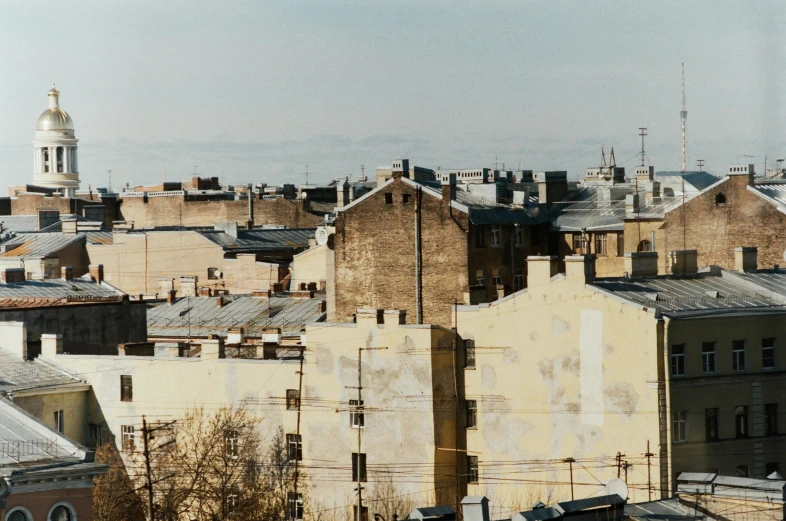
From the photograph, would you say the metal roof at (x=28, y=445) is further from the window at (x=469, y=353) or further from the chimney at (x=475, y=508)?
the window at (x=469, y=353)

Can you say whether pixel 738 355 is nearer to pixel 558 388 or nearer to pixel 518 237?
pixel 558 388

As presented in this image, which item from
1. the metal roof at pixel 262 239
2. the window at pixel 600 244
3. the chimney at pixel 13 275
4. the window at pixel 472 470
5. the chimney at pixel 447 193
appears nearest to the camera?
the window at pixel 472 470

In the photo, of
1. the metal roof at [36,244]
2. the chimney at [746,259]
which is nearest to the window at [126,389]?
the chimney at [746,259]

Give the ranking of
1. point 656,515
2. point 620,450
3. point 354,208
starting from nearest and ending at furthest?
point 656,515
point 620,450
point 354,208

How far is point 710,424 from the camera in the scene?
154 feet

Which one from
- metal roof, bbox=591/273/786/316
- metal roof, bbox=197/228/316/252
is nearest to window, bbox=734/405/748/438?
metal roof, bbox=591/273/786/316

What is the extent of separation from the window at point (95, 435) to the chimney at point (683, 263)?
1723 centimetres

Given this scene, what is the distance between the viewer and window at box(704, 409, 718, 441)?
4672 cm

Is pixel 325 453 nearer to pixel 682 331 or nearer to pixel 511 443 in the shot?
pixel 511 443

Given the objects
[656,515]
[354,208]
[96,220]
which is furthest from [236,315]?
[96,220]

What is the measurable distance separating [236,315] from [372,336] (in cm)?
1954

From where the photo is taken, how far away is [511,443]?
48.5m

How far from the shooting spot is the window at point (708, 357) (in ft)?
153

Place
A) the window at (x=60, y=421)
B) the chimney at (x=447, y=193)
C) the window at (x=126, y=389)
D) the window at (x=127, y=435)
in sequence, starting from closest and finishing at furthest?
the window at (x=60, y=421) < the window at (x=127, y=435) < the window at (x=126, y=389) < the chimney at (x=447, y=193)
